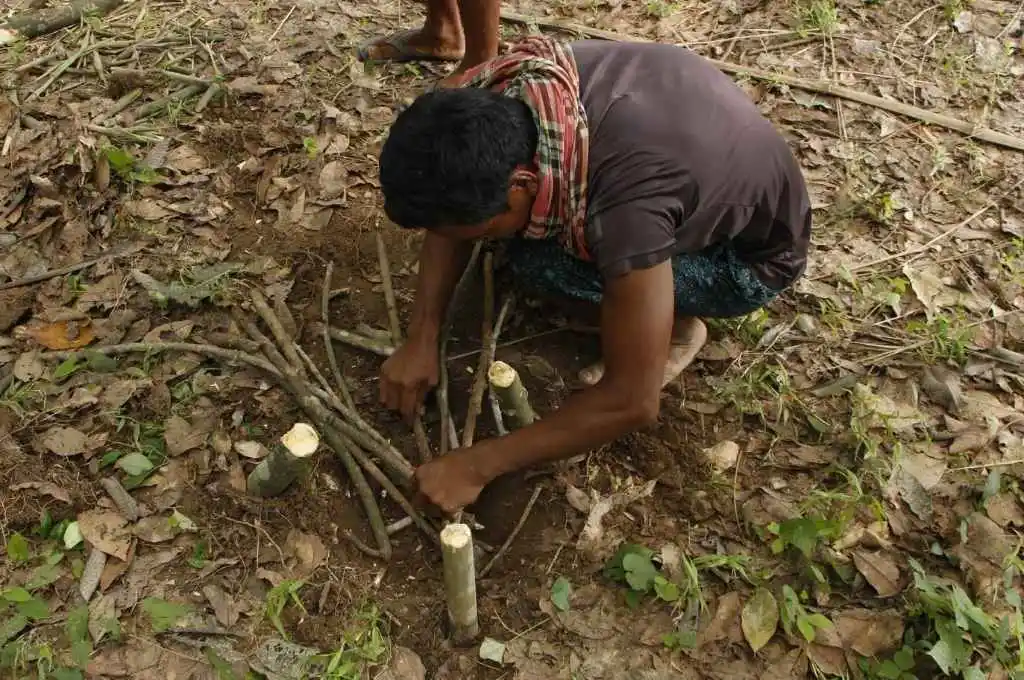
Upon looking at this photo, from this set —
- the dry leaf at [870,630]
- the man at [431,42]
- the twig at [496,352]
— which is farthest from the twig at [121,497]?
the man at [431,42]

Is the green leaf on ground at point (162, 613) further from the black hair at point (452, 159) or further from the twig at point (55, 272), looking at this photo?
the twig at point (55, 272)

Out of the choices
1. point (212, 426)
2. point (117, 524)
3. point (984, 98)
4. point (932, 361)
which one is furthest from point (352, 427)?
point (984, 98)

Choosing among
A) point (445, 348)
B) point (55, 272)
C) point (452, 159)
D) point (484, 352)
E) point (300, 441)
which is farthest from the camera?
point (55, 272)

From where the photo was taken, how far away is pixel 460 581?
6.29 feet

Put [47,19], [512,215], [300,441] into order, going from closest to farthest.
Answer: [512,215] → [300,441] → [47,19]

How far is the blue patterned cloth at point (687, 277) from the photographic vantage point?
2.37 metres

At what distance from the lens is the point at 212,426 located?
251cm

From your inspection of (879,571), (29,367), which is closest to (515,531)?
(879,571)

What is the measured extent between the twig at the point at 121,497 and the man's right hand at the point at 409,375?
82 centimetres

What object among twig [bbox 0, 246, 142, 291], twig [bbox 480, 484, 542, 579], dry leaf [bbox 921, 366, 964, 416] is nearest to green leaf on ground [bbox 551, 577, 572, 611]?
twig [bbox 480, 484, 542, 579]

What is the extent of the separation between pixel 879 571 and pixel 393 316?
1.76 meters

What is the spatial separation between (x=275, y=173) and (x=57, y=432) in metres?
1.40

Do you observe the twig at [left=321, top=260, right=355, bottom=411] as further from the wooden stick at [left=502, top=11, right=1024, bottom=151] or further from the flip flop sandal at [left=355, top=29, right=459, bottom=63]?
the wooden stick at [left=502, top=11, right=1024, bottom=151]

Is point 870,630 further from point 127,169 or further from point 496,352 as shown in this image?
point 127,169
